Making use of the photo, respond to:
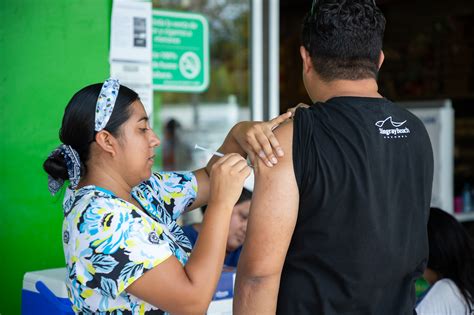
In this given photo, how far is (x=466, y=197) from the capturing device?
512cm

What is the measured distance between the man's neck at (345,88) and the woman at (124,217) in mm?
150

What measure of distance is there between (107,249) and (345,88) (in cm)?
70

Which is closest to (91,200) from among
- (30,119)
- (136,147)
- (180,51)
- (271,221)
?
(136,147)

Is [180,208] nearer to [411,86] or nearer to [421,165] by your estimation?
[421,165]

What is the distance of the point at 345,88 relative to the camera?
1.61m

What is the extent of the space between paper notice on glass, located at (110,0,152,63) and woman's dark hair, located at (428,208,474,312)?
5.17 feet

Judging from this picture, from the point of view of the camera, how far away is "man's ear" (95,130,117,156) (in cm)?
173

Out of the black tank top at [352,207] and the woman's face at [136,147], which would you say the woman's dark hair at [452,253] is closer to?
the black tank top at [352,207]

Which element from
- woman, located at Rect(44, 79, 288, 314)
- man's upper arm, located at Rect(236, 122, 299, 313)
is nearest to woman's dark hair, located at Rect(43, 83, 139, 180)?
woman, located at Rect(44, 79, 288, 314)

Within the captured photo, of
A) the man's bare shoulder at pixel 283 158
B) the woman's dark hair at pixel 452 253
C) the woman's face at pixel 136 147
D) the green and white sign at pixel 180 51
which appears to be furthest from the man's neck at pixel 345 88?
the green and white sign at pixel 180 51

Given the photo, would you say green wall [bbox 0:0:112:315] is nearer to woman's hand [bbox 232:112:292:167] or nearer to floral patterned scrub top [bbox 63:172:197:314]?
floral patterned scrub top [bbox 63:172:197:314]

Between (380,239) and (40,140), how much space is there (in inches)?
71.0

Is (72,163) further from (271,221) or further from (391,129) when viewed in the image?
(391,129)

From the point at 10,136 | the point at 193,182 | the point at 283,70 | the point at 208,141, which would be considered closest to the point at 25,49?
the point at 10,136
